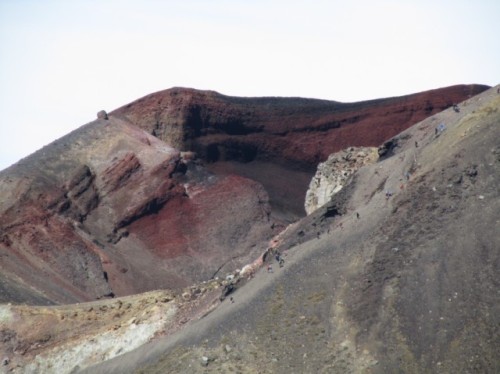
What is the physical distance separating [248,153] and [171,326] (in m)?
36.2

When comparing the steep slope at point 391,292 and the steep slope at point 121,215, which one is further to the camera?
the steep slope at point 121,215

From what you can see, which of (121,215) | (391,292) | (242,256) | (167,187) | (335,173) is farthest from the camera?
(167,187)

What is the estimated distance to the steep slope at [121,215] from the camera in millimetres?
76062

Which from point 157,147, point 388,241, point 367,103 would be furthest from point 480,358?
point 367,103

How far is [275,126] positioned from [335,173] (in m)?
23.2

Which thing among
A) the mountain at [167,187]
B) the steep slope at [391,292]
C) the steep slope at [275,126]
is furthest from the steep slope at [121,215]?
the steep slope at [391,292]

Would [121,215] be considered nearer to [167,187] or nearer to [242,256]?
[167,187]

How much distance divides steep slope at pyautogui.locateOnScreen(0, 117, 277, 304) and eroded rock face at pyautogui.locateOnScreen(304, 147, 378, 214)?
8673 mm

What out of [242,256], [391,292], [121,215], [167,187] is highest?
[167,187]

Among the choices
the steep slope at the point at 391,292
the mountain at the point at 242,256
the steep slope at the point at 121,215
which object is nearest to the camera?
the steep slope at the point at 391,292

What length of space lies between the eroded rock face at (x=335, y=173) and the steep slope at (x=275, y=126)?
15.4 m

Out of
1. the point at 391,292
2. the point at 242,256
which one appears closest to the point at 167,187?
the point at 242,256

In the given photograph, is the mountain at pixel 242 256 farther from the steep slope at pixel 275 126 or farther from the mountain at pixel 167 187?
the steep slope at pixel 275 126

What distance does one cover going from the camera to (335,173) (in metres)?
69.7
